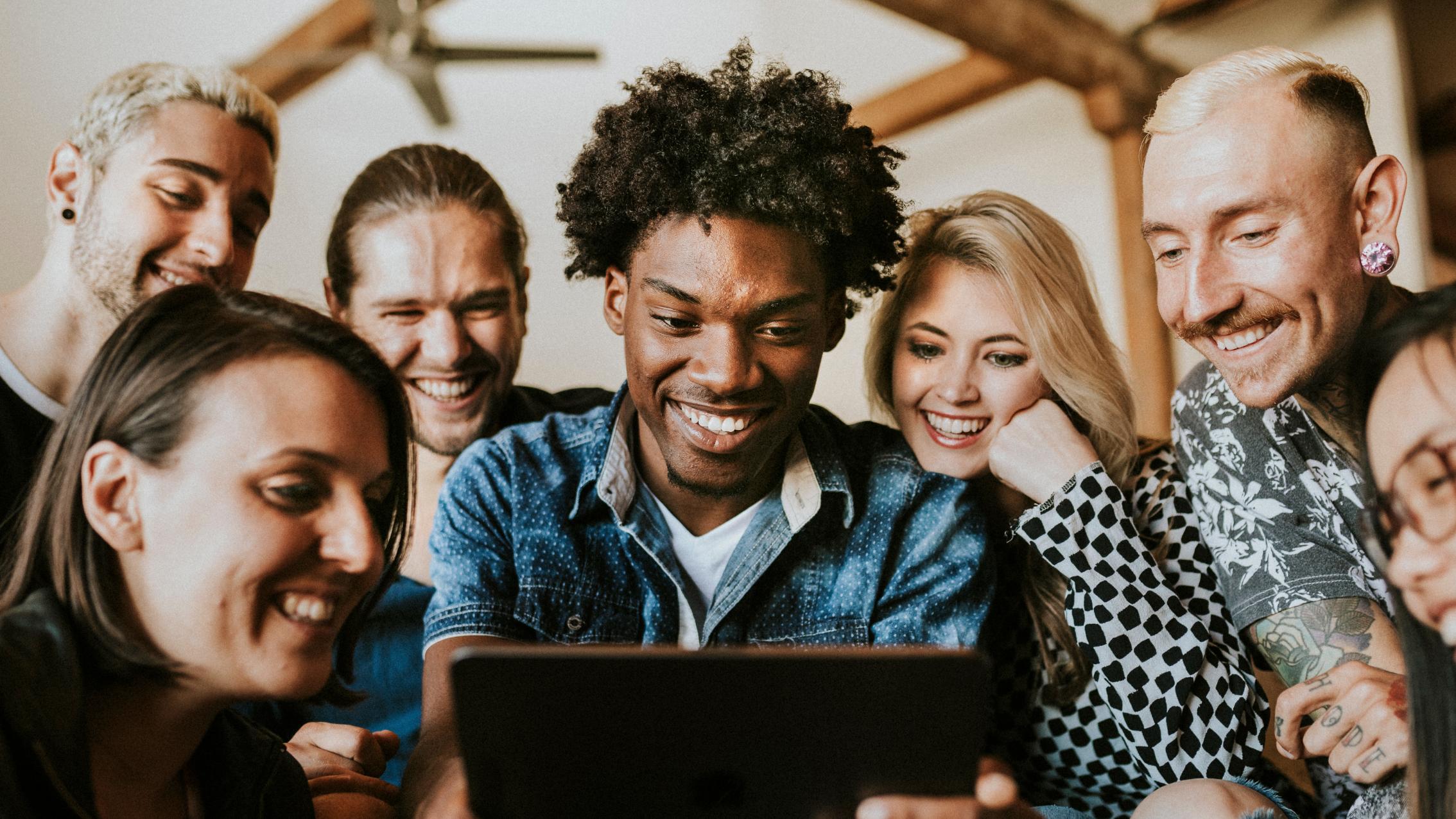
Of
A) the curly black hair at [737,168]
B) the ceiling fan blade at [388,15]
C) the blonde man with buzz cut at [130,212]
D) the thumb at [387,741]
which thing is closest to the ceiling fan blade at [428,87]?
the ceiling fan blade at [388,15]

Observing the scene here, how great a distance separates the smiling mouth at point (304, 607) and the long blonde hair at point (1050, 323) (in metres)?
1.23

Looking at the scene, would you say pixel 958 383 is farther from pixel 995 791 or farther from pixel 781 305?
pixel 995 791

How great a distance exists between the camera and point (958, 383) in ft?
6.66

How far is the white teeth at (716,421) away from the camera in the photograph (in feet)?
5.97

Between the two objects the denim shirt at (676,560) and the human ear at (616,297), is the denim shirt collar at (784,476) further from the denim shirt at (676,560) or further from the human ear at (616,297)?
the human ear at (616,297)

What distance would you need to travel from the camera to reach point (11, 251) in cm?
418

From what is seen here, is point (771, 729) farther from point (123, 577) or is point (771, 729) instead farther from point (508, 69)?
point (508, 69)

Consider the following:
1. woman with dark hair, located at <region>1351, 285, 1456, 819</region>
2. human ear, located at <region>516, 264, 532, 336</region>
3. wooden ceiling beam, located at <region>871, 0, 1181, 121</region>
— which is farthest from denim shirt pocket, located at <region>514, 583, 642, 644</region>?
wooden ceiling beam, located at <region>871, 0, 1181, 121</region>

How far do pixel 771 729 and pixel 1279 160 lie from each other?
1207 millimetres

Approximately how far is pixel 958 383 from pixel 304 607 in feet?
3.95

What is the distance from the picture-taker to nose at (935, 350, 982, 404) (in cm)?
203

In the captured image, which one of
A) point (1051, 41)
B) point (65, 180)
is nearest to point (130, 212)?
point (65, 180)

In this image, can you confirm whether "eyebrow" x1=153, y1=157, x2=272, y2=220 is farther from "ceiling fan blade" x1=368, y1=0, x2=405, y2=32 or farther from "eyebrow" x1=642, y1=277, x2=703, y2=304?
"ceiling fan blade" x1=368, y1=0, x2=405, y2=32

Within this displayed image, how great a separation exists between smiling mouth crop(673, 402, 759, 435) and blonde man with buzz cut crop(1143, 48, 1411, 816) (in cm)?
73
